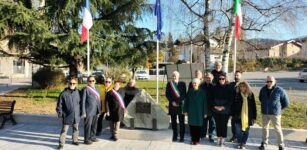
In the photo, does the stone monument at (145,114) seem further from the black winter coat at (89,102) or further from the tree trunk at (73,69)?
the tree trunk at (73,69)

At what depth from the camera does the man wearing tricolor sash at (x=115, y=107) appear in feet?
29.3

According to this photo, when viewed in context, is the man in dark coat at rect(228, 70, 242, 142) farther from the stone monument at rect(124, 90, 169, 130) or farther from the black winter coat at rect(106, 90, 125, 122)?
the black winter coat at rect(106, 90, 125, 122)

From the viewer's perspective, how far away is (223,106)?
8.35 meters

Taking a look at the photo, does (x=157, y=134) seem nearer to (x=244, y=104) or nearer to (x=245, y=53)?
(x=244, y=104)

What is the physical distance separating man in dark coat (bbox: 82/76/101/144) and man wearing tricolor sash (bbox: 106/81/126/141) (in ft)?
1.04

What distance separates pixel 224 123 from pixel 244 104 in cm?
65

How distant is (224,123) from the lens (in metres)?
8.45

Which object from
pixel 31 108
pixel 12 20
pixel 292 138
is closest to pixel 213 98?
pixel 292 138

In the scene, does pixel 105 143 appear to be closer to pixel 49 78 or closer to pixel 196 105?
pixel 196 105

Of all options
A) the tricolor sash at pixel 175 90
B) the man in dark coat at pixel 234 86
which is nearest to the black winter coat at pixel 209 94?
the man in dark coat at pixel 234 86

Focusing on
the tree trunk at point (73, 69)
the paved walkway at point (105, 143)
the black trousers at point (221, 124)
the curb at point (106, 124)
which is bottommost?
the paved walkway at point (105, 143)

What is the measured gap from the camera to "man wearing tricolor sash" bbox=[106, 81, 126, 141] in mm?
8945

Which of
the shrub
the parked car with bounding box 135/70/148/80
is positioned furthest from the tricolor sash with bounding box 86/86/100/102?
the parked car with bounding box 135/70/148/80

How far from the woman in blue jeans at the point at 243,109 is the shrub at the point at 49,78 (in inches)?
598
